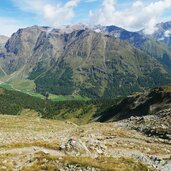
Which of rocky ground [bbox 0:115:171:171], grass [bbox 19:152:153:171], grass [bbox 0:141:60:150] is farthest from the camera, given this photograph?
grass [bbox 0:141:60:150]

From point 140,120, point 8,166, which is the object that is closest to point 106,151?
point 8,166

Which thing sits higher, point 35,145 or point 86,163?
point 86,163

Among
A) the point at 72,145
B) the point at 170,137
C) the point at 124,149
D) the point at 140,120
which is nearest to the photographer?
the point at 72,145

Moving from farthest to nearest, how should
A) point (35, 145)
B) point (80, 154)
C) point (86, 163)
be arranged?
point (35, 145)
point (80, 154)
point (86, 163)

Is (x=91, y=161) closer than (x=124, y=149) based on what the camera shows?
Yes

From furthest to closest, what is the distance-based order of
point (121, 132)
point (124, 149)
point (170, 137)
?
point (121, 132) → point (170, 137) → point (124, 149)

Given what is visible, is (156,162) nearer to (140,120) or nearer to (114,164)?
(114,164)

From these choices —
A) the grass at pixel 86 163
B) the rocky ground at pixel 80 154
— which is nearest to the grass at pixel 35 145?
the rocky ground at pixel 80 154

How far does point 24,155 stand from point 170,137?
1162 inches

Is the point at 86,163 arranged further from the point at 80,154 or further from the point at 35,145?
the point at 35,145

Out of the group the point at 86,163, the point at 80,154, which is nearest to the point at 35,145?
the point at 80,154

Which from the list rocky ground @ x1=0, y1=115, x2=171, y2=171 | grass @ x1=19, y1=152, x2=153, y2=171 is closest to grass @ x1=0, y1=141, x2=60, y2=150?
rocky ground @ x1=0, y1=115, x2=171, y2=171

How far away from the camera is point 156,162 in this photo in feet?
141

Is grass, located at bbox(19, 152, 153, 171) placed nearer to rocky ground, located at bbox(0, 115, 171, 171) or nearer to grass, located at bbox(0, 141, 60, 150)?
rocky ground, located at bbox(0, 115, 171, 171)
